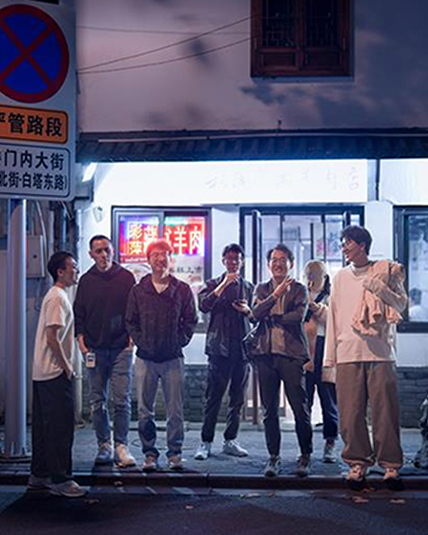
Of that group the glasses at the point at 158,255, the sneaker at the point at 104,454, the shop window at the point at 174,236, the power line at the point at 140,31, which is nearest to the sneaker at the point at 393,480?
the sneaker at the point at 104,454

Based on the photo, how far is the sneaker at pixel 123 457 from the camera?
28.9 ft

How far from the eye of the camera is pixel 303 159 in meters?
10.4

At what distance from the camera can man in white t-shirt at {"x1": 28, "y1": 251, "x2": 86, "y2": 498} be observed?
26.1 ft

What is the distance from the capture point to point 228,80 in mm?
11141

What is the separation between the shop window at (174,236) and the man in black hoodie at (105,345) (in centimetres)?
257

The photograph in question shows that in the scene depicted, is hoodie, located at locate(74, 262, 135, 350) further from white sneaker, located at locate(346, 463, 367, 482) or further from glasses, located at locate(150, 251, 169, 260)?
white sneaker, located at locate(346, 463, 367, 482)

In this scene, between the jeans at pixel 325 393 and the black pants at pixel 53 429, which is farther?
the jeans at pixel 325 393

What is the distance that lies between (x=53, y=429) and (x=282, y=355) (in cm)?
231

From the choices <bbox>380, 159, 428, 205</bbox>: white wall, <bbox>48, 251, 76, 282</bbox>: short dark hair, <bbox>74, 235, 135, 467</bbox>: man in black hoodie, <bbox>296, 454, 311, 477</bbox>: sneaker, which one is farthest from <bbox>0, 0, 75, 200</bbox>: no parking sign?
<bbox>380, 159, 428, 205</bbox>: white wall

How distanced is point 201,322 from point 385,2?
4.75m

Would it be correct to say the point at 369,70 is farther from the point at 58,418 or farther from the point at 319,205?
the point at 58,418

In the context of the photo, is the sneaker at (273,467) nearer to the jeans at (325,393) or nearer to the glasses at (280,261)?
the jeans at (325,393)

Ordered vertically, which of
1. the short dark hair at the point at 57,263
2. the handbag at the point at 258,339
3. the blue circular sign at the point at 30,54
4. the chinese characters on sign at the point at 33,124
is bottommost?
the handbag at the point at 258,339

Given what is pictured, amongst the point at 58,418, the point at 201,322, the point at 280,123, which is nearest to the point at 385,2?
the point at 280,123
